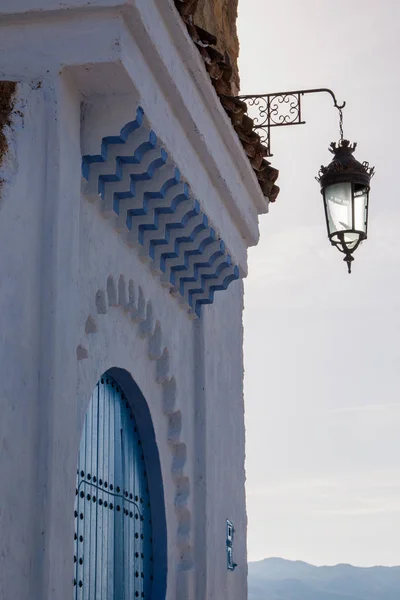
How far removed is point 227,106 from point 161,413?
165 cm

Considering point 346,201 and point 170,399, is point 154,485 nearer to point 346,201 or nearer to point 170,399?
point 170,399

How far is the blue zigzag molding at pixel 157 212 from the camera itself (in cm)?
506

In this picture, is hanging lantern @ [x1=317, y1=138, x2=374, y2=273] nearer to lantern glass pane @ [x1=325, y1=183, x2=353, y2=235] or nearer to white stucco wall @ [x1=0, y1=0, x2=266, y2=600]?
lantern glass pane @ [x1=325, y1=183, x2=353, y2=235]

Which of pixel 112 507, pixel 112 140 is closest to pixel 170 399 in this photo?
pixel 112 507

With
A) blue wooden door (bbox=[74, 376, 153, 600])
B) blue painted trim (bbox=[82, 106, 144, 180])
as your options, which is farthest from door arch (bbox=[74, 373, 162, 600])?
blue painted trim (bbox=[82, 106, 144, 180])

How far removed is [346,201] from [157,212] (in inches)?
60.1

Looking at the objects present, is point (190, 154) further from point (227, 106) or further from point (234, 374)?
point (234, 374)

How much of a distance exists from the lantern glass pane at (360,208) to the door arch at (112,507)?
179 cm

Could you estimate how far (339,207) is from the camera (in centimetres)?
688

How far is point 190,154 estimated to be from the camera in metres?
5.82

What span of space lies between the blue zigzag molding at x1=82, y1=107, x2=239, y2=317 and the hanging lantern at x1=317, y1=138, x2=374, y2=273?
25.0 inches

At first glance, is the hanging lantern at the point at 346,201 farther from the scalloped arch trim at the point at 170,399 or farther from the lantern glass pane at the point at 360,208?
the scalloped arch trim at the point at 170,399

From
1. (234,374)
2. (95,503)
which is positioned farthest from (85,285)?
(234,374)

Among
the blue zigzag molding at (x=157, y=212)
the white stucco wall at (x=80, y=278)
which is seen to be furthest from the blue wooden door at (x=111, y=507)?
the blue zigzag molding at (x=157, y=212)
